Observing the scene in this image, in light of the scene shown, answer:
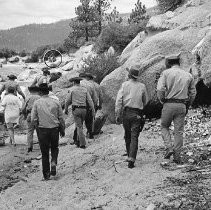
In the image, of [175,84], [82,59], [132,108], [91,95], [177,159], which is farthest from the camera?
[82,59]

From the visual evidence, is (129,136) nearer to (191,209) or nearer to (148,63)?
(191,209)

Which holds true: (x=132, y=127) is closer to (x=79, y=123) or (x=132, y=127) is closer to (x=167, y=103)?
(x=167, y=103)

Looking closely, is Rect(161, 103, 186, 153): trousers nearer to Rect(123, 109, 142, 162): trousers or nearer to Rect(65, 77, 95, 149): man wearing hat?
Rect(123, 109, 142, 162): trousers

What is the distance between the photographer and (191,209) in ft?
19.7

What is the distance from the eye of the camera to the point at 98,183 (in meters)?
8.15

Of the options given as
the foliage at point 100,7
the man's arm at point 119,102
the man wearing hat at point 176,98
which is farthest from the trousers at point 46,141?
the foliage at point 100,7

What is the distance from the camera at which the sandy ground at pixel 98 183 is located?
7035 millimetres

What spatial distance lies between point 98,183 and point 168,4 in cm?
1760

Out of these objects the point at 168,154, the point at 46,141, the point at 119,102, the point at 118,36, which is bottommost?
the point at 168,154

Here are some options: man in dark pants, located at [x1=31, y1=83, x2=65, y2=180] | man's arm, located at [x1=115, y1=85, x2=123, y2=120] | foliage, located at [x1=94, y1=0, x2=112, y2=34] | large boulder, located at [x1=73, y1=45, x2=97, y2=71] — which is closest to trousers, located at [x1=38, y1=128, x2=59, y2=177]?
man in dark pants, located at [x1=31, y1=83, x2=65, y2=180]

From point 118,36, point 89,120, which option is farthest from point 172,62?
point 118,36

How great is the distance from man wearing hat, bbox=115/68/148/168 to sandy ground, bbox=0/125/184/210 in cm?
43

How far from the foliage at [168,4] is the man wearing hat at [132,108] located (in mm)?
15605

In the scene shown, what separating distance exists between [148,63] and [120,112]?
4.44m
